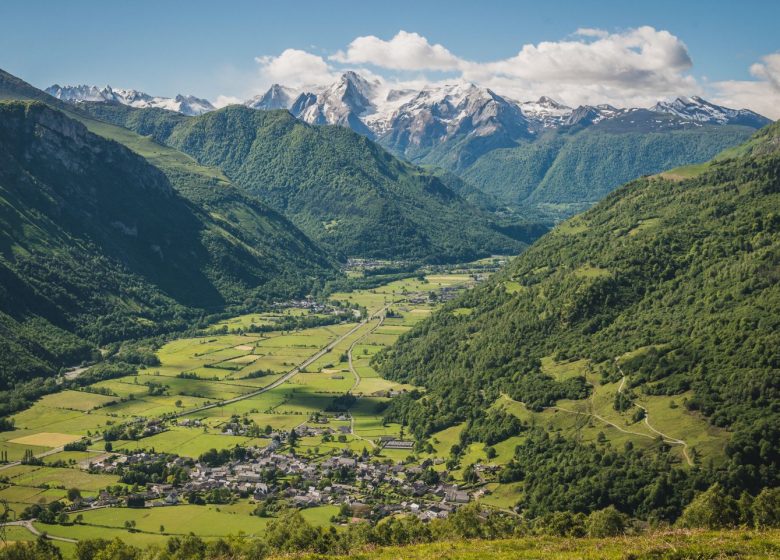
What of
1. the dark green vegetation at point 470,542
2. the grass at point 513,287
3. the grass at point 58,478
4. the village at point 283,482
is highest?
the grass at point 513,287

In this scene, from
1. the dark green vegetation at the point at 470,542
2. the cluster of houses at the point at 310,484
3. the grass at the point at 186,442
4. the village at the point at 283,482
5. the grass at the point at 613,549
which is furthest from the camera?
the grass at the point at 186,442

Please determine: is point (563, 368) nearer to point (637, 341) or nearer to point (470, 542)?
point (637, 341)

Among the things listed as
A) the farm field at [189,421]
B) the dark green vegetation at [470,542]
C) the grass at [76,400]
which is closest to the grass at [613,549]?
the dark green vegetation at [470,542]

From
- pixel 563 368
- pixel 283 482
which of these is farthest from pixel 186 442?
pixel 563 368

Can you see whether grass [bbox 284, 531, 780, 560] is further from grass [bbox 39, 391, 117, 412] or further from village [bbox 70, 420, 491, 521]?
grass [bbox 39, 391, 117, 412]

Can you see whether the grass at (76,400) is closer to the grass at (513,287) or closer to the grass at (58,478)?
the grass at (58,478)

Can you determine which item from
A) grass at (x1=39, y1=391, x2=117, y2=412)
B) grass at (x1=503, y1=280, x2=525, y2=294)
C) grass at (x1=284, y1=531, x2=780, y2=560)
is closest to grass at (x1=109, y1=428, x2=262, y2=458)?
grass at (x1=39, y1=391, x2=117, y2=412)

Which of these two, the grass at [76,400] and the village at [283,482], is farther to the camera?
the grass at [76,400]

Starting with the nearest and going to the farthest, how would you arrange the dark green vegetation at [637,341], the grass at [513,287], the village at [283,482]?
the dark green vegetation at [637,341], the village at [283,482], the grass at [513,287]

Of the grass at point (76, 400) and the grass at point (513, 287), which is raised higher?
the grass at point (513, 287)

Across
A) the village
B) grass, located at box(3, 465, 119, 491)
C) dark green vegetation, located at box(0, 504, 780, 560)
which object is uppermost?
dark green vegetation, located at box(0, 504, 780, 560)

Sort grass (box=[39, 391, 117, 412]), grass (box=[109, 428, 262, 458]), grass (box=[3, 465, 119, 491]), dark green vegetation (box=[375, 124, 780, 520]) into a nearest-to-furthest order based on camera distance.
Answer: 1. dark green vegetation (box=[375, 124, 780, 520])
2. grass (box=[3, 465, 119, 491])
3. grass (box=[109, 428, 262, 458])
4. grass (box=[39, 391, 117, 412])
